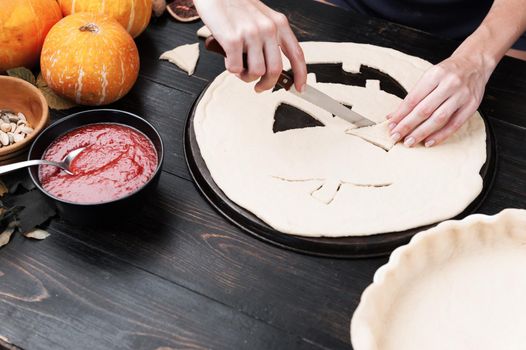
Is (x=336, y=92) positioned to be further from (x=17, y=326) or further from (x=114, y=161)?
(x=17, y=326)

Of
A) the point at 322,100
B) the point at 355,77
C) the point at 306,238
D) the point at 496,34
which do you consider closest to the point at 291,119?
the point at 322,100

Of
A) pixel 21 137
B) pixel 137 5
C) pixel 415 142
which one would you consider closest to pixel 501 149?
pixel 415 142

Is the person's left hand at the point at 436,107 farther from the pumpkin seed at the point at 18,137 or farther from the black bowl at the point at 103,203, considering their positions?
the pumpkin seed at the point at 18,137

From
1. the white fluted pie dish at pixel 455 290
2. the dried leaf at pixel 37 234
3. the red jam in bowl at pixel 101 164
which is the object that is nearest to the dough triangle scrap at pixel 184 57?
the red jam in bowl at pixel 101 164

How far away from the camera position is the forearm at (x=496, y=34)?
55.4 inches

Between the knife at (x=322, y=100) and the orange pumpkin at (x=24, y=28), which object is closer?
the knife at (x=322, y=100)

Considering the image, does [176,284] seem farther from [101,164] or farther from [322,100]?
[322,100]

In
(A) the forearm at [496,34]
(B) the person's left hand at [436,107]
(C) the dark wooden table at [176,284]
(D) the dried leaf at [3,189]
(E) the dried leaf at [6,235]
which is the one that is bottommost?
(C) the dark wooden table at [176,284]

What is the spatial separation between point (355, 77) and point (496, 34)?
374 mm

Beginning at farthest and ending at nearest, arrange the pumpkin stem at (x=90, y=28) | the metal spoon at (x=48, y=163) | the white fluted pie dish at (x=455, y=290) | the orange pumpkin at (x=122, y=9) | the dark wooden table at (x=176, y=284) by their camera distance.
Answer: the orange pumpkin at (x=122, y=9) < the pumpkin stem at (x=90, y=28) < the metal spoon at (x=48, y=163) < the dark wooden table at (x=176, y=284) < the white fluted pie dish at (x=455, y=290)

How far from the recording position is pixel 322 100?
4.29 feet

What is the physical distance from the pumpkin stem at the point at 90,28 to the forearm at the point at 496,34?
878 mm

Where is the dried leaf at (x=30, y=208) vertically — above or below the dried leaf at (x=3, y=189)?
below

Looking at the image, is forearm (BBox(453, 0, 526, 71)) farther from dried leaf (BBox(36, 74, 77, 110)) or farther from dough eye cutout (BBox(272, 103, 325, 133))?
dried leaf (BBox(36, 74, 77, 110))
